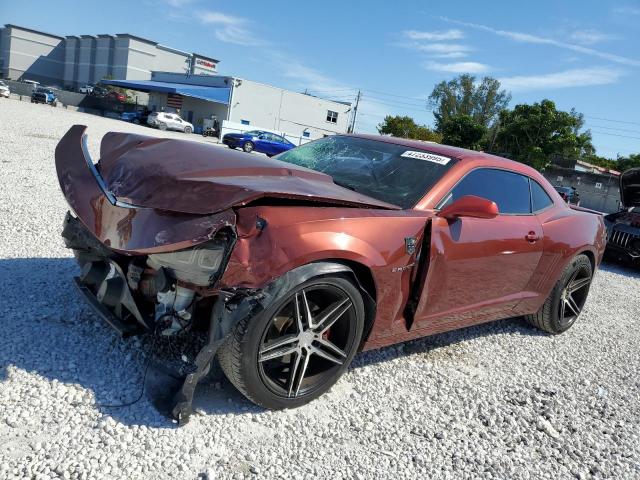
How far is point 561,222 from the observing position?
4332 mm

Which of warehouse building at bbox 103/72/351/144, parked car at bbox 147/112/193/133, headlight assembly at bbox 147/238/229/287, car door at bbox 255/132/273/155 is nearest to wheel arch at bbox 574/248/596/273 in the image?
headlight assembly at bbox 147/238/229/287

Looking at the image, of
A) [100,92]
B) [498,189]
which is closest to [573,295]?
[498,189]

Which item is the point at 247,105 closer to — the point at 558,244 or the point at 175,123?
the point at 175,123

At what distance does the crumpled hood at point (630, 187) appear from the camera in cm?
821

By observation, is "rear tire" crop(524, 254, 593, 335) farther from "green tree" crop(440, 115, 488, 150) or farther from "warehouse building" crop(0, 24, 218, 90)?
"warehouse building" crop(0, 24, 218, 90)

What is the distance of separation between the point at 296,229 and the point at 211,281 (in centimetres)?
47

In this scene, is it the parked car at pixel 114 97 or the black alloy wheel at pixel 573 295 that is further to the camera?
the parked car at pixel 114 97

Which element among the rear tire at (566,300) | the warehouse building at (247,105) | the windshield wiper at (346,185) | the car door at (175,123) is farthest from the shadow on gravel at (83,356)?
the warehouse building at (247,105)

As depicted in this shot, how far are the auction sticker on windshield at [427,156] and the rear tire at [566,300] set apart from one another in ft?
5.93

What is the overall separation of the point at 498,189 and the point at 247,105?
43.0m

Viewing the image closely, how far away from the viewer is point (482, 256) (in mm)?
3391

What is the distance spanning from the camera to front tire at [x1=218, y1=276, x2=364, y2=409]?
2377 millimetres

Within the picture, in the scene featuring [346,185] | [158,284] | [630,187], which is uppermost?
[630,187]

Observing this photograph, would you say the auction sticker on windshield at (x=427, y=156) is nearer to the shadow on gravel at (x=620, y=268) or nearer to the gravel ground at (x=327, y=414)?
the gravel ground at (x=327, y=414)
